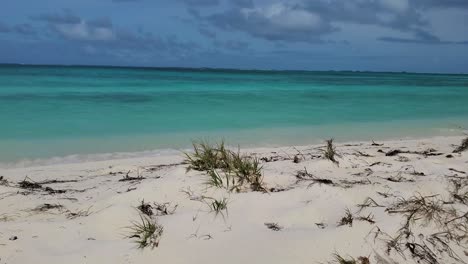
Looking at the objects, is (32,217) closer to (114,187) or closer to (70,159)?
(114,187)

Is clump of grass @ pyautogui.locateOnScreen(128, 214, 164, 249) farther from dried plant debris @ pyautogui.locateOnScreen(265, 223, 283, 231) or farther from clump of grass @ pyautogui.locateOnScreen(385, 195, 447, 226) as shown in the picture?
clump of grass @ pyautogui.locateOnScreen(385, 195, 447, 226)

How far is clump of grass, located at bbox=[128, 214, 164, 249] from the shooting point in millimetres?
2400

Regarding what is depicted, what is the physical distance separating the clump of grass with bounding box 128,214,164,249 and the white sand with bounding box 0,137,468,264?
0.03 meters

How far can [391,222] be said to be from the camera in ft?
8.55

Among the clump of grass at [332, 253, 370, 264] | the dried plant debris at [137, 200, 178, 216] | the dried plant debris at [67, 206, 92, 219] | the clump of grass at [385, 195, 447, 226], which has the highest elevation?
the clump of grass at [385, 195, 447, 226]

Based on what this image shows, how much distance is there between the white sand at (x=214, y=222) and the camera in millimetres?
2355

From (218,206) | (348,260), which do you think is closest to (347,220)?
(348,260)

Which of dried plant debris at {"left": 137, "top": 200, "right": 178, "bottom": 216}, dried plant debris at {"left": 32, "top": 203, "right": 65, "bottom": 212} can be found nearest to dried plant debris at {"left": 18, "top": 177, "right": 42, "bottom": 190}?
dried plant debris at {"left": 32, "top": 203, "right": 65, "bottom": 212}

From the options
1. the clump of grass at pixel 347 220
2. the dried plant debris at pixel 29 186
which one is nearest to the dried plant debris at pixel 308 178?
the clump of grass at pixel 347 220

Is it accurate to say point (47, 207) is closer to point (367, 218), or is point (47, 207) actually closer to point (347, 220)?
point (347, 220)

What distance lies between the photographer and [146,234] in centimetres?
245

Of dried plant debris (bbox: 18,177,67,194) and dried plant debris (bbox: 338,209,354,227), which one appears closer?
dried plant debris (bbox: 338,209,354,227)

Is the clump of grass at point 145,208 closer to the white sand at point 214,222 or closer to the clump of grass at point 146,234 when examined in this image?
the white sand at point 214,222

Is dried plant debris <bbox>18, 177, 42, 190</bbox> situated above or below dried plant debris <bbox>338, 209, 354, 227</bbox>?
below
